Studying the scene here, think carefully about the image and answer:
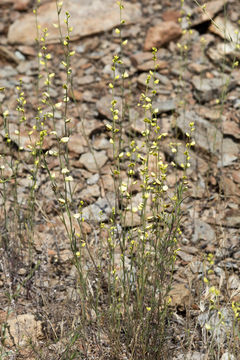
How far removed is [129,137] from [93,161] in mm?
492

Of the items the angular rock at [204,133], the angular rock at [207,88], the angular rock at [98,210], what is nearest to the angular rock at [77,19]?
the angular rock at [207,88]

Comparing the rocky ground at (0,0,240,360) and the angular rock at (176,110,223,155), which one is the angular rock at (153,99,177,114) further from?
the angular rock at (176,110,223,155)

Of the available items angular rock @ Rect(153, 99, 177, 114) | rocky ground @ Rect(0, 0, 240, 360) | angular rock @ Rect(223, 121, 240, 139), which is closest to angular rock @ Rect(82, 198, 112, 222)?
rocky ground @ Rect(0, 0, 240, 360)

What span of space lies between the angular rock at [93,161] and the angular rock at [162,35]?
1459mm

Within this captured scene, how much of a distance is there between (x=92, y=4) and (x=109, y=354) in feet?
12.6

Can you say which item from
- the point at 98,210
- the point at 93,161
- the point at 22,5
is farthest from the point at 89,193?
the point at 22,5

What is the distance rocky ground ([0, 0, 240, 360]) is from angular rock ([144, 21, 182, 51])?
0.01 m

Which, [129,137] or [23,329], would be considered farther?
[129,137]

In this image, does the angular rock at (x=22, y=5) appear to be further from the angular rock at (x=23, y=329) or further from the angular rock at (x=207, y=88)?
the angular rock at (x=23, y=329)

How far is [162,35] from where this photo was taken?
476 centimetres

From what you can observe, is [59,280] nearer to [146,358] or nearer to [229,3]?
[146,358]

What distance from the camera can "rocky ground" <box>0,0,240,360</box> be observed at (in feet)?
8.82

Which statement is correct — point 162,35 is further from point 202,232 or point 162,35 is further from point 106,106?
point 202,232

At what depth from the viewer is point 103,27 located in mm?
5035
